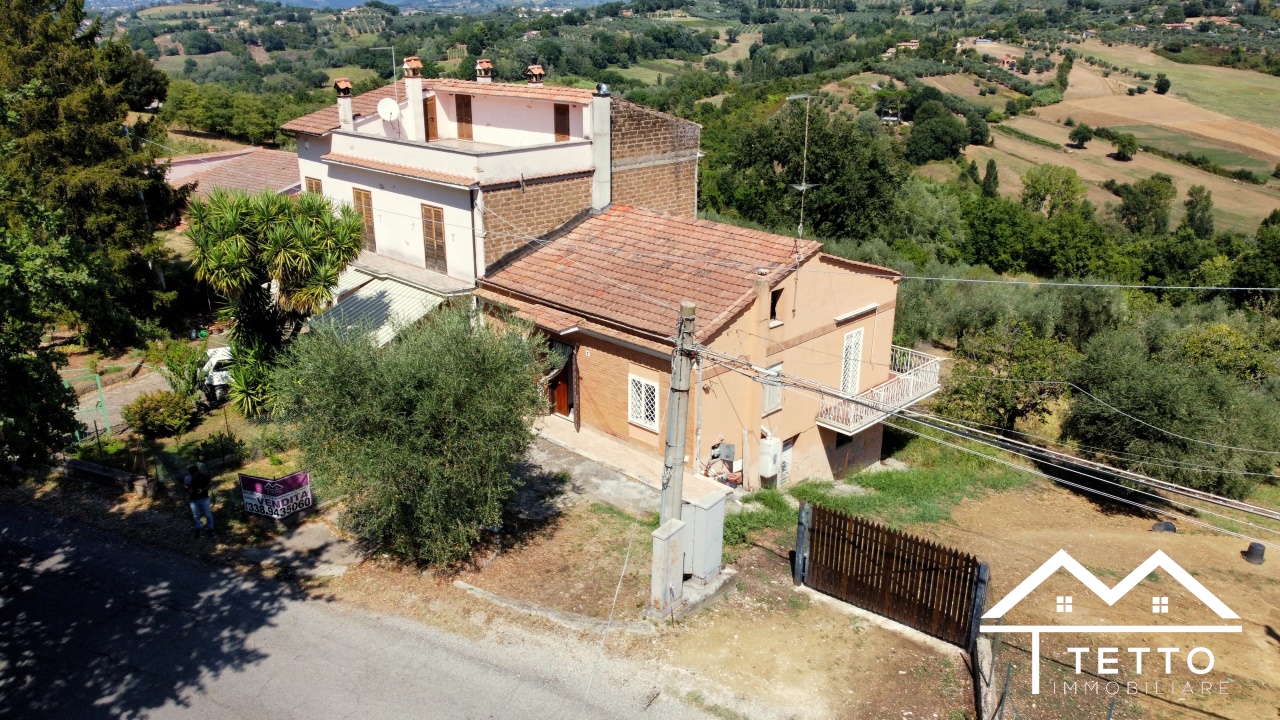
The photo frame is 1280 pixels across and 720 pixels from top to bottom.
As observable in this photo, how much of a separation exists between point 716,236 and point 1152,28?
581ft

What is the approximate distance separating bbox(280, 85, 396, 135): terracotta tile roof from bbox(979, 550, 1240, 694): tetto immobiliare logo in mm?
21763

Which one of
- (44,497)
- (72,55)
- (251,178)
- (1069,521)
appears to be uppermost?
(72,55)

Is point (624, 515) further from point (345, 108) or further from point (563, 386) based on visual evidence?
point (345, 108)

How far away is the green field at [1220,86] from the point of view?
97875 millimetres

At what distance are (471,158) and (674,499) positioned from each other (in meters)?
11.0

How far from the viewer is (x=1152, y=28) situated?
6191 inches

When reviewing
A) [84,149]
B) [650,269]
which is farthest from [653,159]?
[84,149]

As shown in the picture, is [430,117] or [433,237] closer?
[433,237]

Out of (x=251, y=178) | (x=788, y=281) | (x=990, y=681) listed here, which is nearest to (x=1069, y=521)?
(x=788, y=281)

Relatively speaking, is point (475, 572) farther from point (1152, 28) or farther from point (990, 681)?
point (1152, 28)

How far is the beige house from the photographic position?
16.9 m

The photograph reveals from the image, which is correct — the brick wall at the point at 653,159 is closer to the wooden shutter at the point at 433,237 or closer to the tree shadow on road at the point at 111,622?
the wooden shutter at the point at 433,237

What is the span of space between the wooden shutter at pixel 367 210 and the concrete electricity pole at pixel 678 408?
1467 centimetres

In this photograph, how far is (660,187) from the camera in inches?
963
